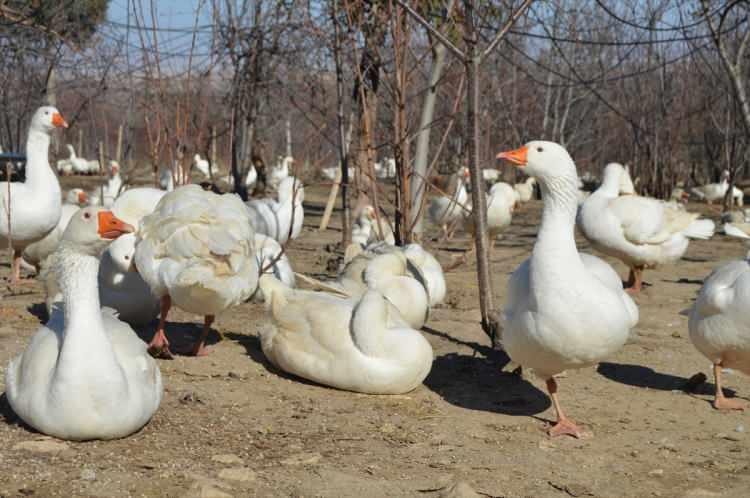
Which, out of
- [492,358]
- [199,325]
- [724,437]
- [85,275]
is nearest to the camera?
[85,275]

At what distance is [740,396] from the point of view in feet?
18.4

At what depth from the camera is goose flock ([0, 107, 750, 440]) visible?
3898 millimetres

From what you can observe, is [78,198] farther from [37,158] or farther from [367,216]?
[367,216]

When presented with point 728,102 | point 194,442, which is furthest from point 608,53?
point 194,442

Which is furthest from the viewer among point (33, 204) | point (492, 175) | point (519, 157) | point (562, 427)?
point (492, 175)

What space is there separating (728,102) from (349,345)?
1408cm

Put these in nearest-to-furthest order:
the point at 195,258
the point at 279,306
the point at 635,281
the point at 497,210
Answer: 1. the point at 195,258
2. the point at 279,306
3. the point at 635,281
4. the point at 497,210

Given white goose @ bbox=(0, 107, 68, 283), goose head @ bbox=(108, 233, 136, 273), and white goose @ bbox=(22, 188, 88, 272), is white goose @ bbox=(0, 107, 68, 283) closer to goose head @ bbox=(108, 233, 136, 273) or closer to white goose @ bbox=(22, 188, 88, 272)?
white goose @ bbox=(22, 188, 88, 272)

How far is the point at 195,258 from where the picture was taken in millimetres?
5363

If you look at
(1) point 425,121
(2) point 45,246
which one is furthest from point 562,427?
(2) point 45,246

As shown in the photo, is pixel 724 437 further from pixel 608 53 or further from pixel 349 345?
pixel 608 53

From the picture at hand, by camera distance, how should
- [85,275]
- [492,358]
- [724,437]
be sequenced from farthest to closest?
[492,358] → [724,437] → [85,275]

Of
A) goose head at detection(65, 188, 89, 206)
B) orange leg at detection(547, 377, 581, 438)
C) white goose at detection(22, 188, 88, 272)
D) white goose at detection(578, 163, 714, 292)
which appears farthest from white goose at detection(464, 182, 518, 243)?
orange leg at detection(547, 377, 581, 438)

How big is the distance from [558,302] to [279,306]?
6.25 feet
